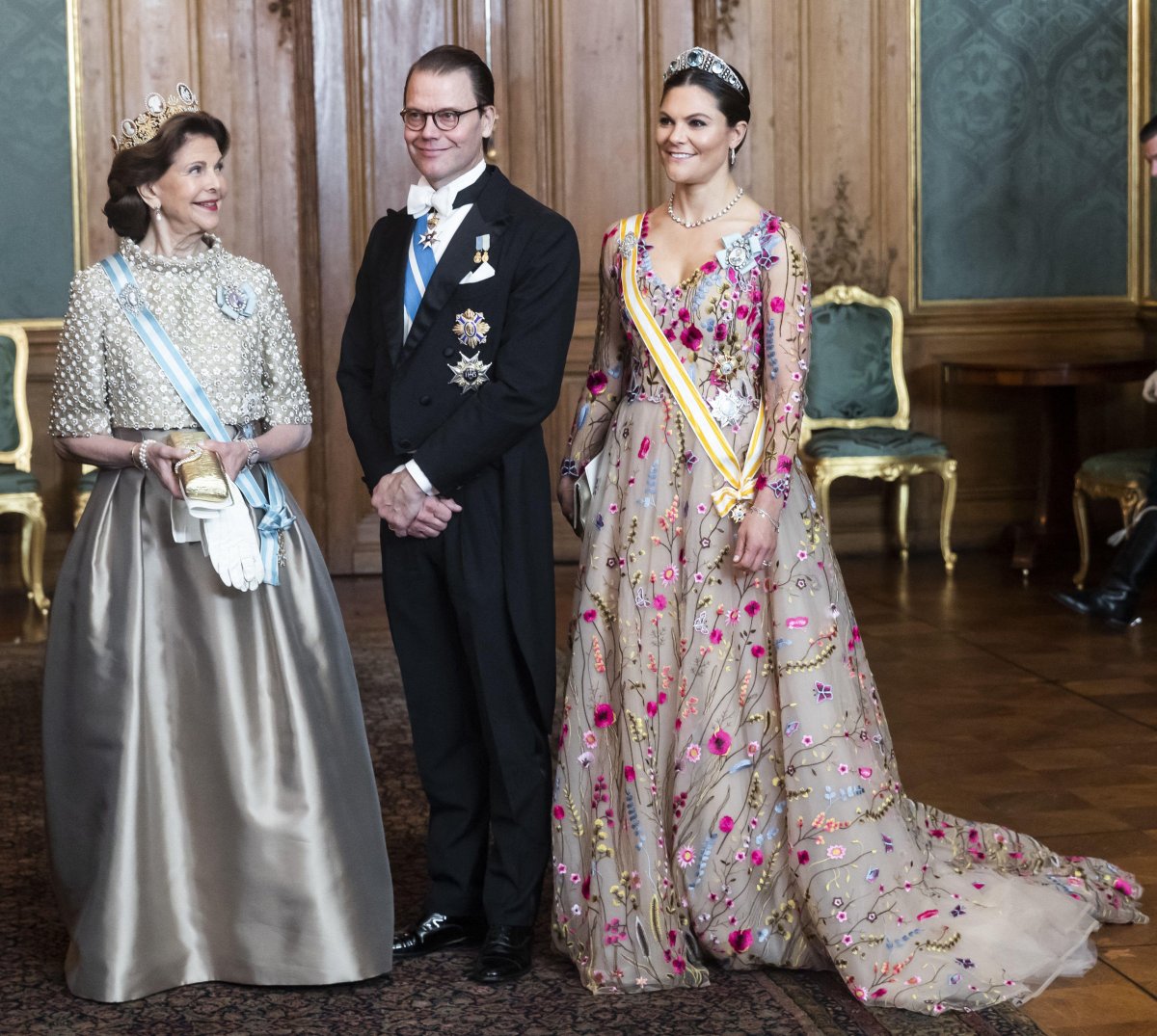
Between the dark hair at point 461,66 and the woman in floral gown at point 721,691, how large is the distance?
300 millimetres

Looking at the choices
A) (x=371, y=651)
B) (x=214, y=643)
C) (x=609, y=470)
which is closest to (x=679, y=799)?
(x=609, y=470)

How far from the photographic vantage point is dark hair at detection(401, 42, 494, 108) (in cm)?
274

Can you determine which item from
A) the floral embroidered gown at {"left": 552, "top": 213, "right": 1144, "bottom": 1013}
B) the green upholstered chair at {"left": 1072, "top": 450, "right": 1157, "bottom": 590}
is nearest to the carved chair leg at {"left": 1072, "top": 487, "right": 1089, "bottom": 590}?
the green upholstered chair at {"left": 1072, "top": 450, "right": 1157, "bottom": 590}

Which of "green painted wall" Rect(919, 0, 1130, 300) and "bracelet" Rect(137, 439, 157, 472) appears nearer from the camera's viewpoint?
"bracelet" Rect(137, 439, 157, 472)

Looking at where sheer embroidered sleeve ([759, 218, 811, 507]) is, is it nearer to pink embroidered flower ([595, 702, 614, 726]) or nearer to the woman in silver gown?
pink embroidered flower ([595, 702, 614, 726])

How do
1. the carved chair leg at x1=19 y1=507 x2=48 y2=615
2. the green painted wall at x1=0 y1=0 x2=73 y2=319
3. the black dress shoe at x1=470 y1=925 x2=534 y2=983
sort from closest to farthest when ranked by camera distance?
1. the black dress shoe at x1=470 y1=925 x2=534 y2=983
2. the carved chair leg at x1=19 y1=507 x2=48 y2=615
3. the green painted wall at x1=0 y1=0 x2=73 y2=319

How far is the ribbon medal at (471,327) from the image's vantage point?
9.29 feet

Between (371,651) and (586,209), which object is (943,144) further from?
(371,651)

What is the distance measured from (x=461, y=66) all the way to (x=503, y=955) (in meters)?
1.45

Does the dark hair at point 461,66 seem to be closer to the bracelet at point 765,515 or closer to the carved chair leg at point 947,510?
the bracelet at point 765,515

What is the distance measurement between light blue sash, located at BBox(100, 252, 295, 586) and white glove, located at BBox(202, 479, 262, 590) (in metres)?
0.06

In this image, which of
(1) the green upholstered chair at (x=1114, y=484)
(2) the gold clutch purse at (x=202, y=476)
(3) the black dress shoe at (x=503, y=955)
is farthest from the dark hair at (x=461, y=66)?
(1) the green upholstered chair at (x=1114, y=484)

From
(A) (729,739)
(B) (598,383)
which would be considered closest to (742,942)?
(A) (729,739)

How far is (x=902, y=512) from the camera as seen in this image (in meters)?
7.05
